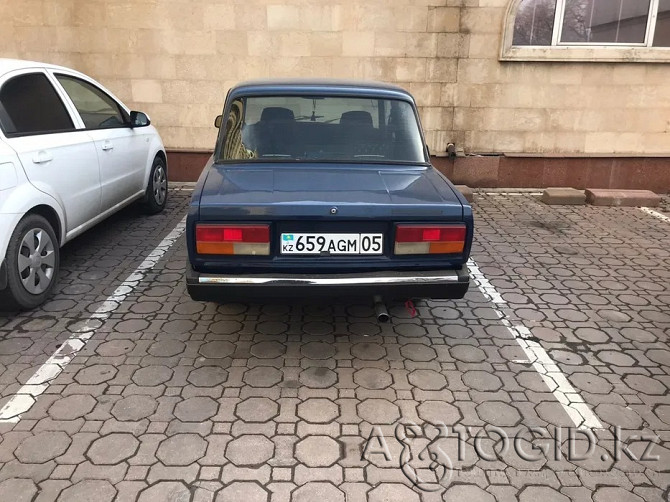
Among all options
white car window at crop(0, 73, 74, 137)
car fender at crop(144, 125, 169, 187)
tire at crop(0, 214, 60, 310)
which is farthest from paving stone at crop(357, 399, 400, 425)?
car fender at crop(144, 125, 169, 187)

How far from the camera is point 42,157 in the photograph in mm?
4109

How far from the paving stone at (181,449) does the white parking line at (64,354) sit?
862 mm

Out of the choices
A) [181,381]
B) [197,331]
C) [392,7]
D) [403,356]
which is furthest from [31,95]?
[392,7]

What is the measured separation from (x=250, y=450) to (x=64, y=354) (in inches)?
63.0

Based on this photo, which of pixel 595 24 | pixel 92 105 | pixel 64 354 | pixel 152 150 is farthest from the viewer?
pixel 595 24

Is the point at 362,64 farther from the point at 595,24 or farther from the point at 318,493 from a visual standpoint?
the point at 318,493

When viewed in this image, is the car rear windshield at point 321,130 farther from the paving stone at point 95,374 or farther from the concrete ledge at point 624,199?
the concrete ledge at point 624,199

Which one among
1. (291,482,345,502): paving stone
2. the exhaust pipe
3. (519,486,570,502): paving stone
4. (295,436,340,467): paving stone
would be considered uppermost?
the exhaust pipe

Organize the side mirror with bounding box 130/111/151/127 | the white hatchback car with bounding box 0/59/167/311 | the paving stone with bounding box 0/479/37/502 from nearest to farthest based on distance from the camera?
1. the paving stone with bounding box 0/479/37/502
2. the white hatchback car with bounding box 0/59/167/311
3. the side mirror with bounding box 130/111/151/127

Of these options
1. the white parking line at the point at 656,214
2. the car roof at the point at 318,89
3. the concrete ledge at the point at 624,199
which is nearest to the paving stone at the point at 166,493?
the car roof at the point at 318,89

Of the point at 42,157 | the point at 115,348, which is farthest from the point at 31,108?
the point at 115,348

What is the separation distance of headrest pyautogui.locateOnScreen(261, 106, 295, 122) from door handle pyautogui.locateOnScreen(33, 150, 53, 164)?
167 centimetres

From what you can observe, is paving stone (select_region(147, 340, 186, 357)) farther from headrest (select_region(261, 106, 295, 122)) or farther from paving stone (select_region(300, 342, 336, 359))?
headrest (select_region(261, 106, 295, 122))

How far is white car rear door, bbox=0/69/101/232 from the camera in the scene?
157 inches
